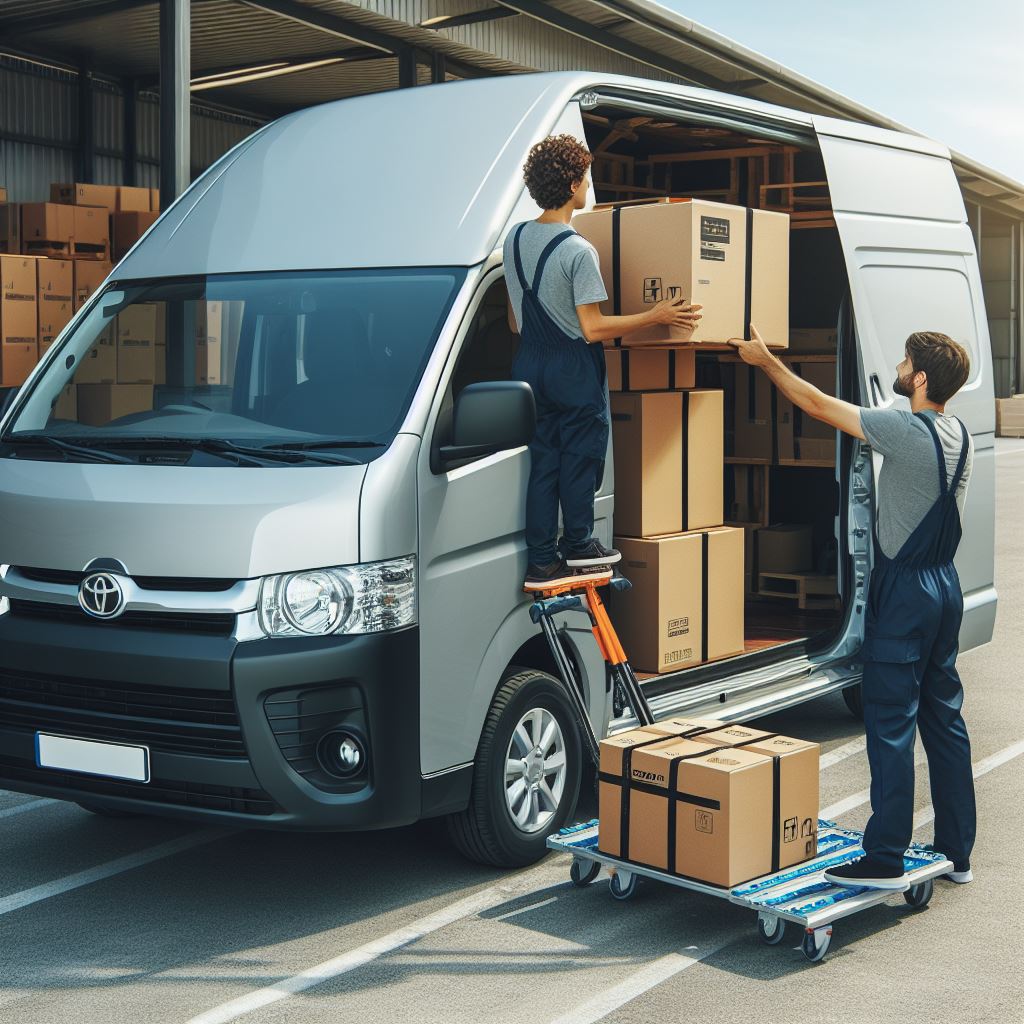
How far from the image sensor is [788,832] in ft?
15.2

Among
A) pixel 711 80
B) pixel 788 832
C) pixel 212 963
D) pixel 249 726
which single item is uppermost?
pixel 711 80

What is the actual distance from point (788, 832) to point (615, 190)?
443 cm

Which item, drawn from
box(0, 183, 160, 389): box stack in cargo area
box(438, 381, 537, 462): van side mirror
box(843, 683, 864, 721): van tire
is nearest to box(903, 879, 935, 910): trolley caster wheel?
box(438, 381, 537, 462): van side mirror

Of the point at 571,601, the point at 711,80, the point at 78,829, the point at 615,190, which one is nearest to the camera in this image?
the point at 571,601

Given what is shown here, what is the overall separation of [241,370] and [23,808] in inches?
81.3

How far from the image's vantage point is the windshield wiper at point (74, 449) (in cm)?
485

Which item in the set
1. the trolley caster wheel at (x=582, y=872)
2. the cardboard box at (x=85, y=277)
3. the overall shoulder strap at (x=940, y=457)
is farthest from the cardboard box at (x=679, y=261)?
the cardboard box at (x=85, y=277)

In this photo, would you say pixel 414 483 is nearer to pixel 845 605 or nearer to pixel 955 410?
pixel 845 605

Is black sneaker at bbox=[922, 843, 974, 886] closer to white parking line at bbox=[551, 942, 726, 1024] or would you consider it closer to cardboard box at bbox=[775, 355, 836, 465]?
white parking line at bbox=[551, 942, 726, 1024]

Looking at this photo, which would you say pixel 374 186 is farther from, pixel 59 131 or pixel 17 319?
pixel 59 131

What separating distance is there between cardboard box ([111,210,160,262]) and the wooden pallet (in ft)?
31.5

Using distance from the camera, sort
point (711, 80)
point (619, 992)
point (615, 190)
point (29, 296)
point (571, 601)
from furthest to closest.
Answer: point (711, 80) → point (29, 296) → point (615, 190) → point (571, 601) → point (619, 992)

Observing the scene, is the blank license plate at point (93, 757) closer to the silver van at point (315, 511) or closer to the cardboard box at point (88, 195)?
the silver van at point (315, 511)

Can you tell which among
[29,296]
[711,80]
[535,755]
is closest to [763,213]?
[535,755]
